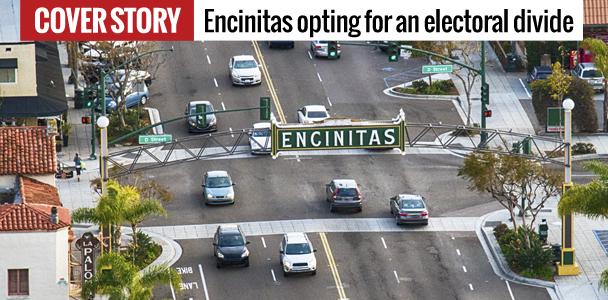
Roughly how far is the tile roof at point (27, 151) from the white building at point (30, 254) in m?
8.18

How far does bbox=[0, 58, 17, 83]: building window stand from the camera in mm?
80062

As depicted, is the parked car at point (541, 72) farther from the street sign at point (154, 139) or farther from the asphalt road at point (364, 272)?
the street sign at point (154, 139)

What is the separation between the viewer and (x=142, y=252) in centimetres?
6619

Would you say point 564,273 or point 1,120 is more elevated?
point 1,120

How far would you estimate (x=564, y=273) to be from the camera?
64.6 m

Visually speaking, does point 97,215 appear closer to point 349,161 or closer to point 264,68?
point 349,161

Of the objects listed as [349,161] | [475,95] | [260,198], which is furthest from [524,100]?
[260,198]

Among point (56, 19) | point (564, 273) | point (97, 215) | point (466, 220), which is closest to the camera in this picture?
point (56, 19)

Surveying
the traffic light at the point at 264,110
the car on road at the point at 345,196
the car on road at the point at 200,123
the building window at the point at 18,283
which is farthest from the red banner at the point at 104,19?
the car on road at the point at 200,123

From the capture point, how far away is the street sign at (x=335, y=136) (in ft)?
210

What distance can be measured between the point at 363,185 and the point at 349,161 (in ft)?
12.7

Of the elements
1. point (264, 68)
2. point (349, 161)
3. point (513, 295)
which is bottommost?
point (513, 295)

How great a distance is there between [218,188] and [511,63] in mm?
26056

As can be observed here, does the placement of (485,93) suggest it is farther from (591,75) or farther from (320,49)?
(320,49)
